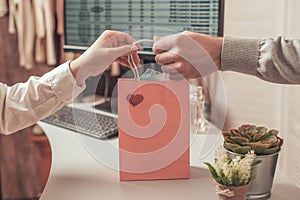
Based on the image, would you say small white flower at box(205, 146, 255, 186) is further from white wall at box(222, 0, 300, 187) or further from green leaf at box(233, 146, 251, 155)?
white wall at box(222, 0, 300, 187)

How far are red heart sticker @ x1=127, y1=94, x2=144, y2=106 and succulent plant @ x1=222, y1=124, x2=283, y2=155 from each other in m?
0.19

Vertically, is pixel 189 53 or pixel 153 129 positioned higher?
pixel 189 53

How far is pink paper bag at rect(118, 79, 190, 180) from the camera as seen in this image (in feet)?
3.43

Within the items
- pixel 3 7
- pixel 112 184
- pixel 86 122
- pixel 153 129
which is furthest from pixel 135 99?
pixel 3 7

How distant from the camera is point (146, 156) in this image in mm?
1077

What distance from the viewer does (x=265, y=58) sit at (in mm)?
965

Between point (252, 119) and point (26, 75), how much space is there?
133 centimetres

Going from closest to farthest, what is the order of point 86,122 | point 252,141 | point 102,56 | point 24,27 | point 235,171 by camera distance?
point 235,171 → point 252,141 → point 102,56 → point 86,122 → point 24,27

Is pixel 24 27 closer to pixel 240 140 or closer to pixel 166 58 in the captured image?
pixel 166 58

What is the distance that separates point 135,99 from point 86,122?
52cm

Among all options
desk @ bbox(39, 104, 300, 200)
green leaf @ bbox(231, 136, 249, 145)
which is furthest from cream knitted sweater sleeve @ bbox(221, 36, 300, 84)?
desk @ bbox(39, 104, 300, 200)

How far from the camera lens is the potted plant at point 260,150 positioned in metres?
0.95

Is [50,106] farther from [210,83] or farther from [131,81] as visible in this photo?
[210,83]

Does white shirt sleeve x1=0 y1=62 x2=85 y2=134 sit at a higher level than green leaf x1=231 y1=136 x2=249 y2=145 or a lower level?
higher
